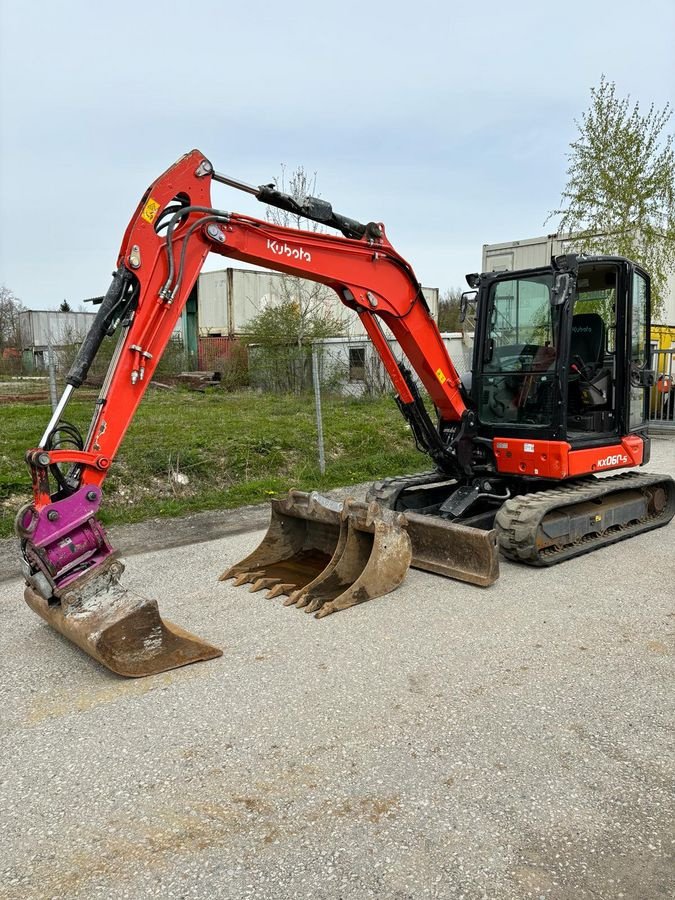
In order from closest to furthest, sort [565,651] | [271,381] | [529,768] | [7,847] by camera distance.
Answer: [7,847] < [529,768] < [565,651] < [271,381]

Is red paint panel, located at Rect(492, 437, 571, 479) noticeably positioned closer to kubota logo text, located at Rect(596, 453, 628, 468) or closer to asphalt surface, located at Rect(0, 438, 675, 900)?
kubota logo text, located at Rect(596, 453, 628, 468)

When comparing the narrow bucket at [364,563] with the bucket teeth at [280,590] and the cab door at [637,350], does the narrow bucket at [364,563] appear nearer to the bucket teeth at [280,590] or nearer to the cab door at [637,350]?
the bucket teeth at [280,590]

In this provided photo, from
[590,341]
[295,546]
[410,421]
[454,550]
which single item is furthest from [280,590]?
[590,341]

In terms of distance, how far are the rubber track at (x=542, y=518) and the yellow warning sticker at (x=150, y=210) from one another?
12.1ft

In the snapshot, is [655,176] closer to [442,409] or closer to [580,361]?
[580,361]

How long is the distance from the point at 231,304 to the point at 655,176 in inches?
773

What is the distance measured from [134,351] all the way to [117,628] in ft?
5.71

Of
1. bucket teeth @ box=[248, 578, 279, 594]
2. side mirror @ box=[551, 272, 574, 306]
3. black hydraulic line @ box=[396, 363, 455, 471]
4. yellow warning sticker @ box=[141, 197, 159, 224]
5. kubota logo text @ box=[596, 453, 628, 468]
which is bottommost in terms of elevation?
bucket teeth @ box=[248, 578, 279, 594]

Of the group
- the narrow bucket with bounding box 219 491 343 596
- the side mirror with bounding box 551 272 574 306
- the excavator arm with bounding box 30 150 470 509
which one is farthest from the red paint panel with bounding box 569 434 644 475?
the excavator arm with bounding box 30 150 470 509

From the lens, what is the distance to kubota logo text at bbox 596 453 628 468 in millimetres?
6669

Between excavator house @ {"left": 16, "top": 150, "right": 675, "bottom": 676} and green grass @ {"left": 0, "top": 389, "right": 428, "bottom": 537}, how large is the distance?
2.58 metres

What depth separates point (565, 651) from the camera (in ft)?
14.1

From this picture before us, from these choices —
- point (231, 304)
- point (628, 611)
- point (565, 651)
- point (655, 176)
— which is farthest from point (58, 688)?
point (231, 304)

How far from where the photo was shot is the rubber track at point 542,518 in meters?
5.78
